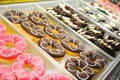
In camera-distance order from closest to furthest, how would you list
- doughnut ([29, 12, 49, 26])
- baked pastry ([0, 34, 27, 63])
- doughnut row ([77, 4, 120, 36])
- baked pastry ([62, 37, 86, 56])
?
baked pastry ([0, 34, 27, 63])
baked pastry ([62, 37, 86, 56])
doughnut ([29, 12, 49, 26])
doughnut row ([77, 4, 120, 36])

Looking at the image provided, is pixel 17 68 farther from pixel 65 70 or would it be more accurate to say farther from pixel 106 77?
pixel 106 77

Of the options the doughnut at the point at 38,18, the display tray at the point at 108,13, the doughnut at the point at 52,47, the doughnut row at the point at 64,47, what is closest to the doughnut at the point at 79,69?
the doughnut row at the point at 64,47

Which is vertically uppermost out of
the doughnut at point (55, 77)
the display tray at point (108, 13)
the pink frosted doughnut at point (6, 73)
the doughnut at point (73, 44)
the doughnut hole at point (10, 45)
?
the pink frosted doughnut at point (6, 73)

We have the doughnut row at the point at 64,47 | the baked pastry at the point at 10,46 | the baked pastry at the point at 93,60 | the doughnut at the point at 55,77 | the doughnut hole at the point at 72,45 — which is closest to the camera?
the doughnut at the point at 55,77

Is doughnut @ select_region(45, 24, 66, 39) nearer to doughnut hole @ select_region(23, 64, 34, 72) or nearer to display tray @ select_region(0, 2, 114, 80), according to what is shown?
display tray @ select_region(0, 2, 114, 80)

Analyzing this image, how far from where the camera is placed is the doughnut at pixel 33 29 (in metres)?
2.42

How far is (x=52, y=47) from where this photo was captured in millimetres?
2371

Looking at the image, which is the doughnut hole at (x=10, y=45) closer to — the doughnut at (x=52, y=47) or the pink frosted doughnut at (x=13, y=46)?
the pink frosted doughnut at (x=13, y=46)

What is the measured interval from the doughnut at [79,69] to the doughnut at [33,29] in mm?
445

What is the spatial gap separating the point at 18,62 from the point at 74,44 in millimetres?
888

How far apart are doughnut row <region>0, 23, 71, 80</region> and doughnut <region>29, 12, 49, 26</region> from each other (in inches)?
21.4

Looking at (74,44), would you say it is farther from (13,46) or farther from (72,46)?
(13,46)

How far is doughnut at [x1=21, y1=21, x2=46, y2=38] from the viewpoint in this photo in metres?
2.42

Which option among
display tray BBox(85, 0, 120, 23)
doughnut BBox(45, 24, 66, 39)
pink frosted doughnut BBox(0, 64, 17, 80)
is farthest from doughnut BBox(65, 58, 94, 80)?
display tray BBox(85, 0, 120, 23)
